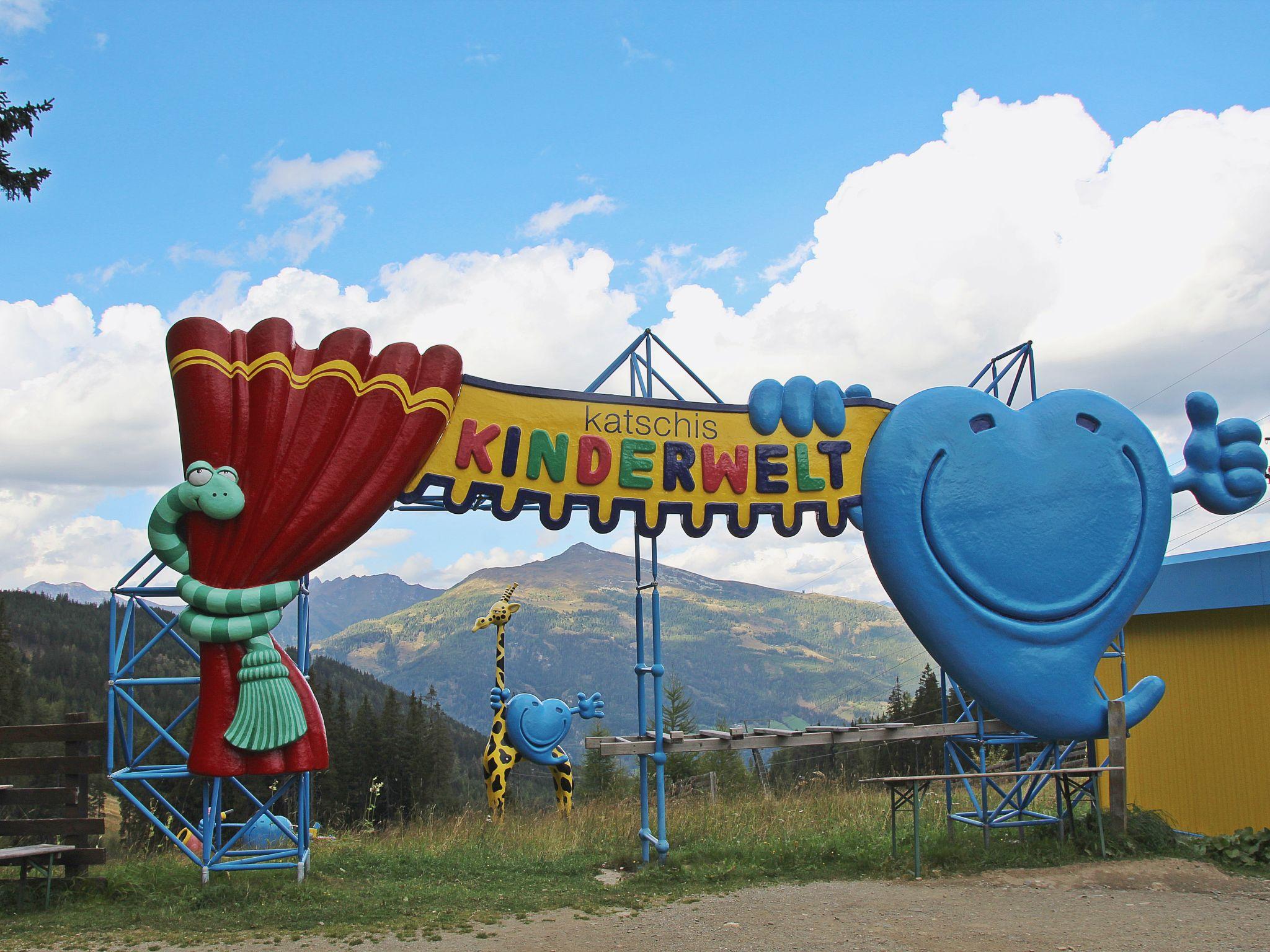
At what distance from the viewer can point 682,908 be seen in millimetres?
8266

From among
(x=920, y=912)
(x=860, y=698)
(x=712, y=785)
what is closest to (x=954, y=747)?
(x=920, y=912)

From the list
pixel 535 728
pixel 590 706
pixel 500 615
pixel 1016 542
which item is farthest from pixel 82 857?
pixel 1016 542

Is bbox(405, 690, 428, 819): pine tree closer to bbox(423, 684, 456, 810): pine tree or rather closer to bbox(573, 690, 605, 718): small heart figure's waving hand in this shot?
bbox(423, 684, 456, 810): pine tree

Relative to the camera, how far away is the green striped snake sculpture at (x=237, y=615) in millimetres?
8594

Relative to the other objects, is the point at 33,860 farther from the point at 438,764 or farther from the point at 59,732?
the point at 438,764

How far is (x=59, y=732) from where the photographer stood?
878 cm

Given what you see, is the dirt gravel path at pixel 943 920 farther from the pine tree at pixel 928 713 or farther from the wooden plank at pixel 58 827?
the pine tree at pixel 928 713

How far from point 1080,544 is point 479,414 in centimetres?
633

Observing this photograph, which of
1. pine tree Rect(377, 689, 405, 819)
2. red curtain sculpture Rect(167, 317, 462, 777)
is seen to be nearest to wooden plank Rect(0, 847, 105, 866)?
red curtain sculpture Rect(167, 317, 462, 777)

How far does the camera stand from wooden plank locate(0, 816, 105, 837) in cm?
823

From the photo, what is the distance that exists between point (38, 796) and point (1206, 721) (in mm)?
12916

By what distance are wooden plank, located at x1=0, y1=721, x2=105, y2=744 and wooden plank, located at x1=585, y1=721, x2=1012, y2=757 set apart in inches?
174

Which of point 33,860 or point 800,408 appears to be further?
point 800,408

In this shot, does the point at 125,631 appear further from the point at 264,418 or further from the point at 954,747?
the point at 954,747
